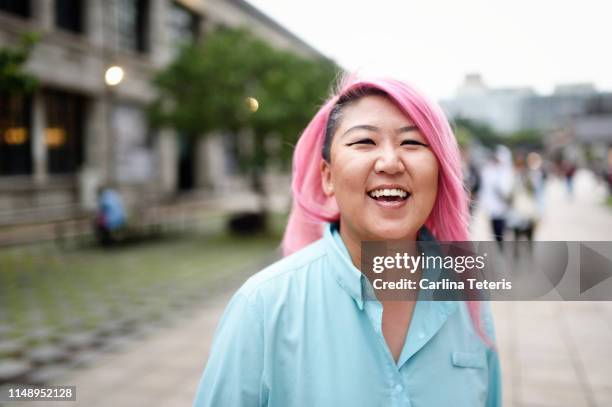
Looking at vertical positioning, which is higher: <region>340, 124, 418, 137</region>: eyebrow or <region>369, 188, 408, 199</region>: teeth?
<region>340, 124, 418, 137</region>: eyebrow

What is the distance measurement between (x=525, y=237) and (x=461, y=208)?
7.15m

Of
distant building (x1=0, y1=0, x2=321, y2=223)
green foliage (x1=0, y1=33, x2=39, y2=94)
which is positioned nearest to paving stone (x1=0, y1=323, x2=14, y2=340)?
green foliage (x1=0, y1=33, x2=39, y2=94)

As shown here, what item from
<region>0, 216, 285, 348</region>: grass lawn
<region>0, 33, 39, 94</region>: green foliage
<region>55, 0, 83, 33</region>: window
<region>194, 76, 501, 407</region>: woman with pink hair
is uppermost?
<region>55, 0, 83, 33</region>: window

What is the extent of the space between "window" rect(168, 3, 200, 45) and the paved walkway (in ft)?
58.5

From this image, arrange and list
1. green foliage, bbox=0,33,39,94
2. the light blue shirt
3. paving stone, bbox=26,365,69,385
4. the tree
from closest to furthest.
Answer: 1. the light blue shirt
2. paving stone, bbox=26,365,69,385
3. green foliage, bbox=0,33,39,94
4. the tree

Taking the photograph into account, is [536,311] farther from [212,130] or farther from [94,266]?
[212,130]

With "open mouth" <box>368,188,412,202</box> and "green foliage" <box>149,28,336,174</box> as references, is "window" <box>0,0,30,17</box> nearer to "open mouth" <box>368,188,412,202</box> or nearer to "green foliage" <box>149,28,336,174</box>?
"green foliage" <box>149,28,336,174</box>

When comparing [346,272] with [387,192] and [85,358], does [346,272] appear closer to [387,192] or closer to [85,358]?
[387,192]

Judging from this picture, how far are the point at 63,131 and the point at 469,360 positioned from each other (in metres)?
17.3

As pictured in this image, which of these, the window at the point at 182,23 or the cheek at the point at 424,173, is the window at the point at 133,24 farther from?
the cheek at the point at 424,173

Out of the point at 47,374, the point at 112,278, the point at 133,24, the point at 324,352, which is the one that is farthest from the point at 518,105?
the point at 324,352

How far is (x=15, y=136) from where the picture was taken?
14.6 metres

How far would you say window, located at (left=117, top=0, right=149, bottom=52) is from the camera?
18844 millimetres

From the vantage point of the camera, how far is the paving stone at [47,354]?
15.5ft
